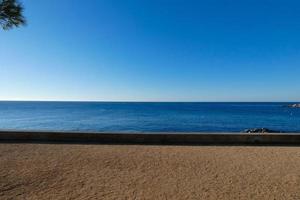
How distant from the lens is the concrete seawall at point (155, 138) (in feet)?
28.1

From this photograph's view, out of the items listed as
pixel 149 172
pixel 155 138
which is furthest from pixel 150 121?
pixel 149 172

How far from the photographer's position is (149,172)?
5109mm

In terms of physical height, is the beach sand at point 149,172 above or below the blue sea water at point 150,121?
above

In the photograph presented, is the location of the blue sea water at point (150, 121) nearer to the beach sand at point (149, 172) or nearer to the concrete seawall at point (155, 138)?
the concrete seawall at point (155, 138)

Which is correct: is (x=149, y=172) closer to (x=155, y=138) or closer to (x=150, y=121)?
(x=155, y=138)

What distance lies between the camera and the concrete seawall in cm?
857

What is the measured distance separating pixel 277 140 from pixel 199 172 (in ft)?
17.5

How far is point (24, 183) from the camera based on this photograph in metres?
4.39

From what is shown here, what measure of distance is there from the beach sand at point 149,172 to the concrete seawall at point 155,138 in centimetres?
91

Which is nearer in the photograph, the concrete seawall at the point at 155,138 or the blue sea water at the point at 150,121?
the concrete seawall at the point at 155,138

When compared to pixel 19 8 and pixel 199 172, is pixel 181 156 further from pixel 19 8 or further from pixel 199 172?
pixel 19 8

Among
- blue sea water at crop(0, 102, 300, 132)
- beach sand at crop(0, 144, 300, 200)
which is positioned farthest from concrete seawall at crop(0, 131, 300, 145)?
blue sea water at crop(0, 102, 300, 132)

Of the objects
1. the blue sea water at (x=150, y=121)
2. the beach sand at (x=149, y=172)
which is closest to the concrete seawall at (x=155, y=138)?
the beach sand at (x=149, y=172)

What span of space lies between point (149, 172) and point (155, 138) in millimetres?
3691
